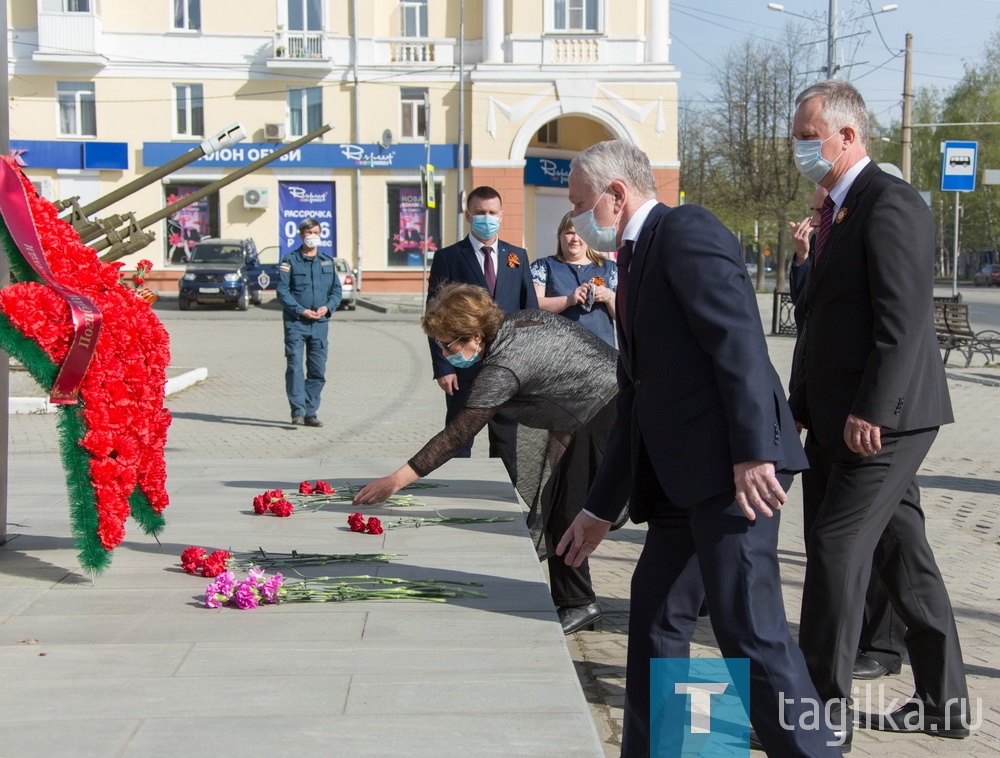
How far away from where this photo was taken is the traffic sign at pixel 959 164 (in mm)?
17578

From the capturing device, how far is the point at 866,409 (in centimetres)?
367

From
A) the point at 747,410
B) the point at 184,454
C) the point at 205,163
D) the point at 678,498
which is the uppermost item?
the point at 205,163

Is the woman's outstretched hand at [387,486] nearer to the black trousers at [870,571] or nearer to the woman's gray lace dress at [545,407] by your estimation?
the woman's gray lace dress at [545,407]

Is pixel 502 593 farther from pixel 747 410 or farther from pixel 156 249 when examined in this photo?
pixel 156 249

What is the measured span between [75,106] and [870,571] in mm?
38501

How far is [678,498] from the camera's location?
3170mm

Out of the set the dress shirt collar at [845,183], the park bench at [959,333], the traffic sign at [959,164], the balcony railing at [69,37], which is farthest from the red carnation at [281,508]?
the balcony railing at [69,37]

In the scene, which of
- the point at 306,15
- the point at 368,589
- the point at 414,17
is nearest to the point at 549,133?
the point at 414,17

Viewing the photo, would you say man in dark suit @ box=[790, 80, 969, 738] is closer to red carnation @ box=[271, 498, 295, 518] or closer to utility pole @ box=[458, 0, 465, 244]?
red carnation @ box=[271, 498, 295, 518]

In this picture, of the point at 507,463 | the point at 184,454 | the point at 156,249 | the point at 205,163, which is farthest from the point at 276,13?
the point at 507,463

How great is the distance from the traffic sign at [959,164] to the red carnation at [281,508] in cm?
1462

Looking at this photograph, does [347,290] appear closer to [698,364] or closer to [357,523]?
[357,523]

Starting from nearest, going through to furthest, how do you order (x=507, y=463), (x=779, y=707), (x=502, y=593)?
(x=779, y=707) → (x=502, y=593) → (x=507, y=463)

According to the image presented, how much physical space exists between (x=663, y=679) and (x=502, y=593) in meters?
1.03
